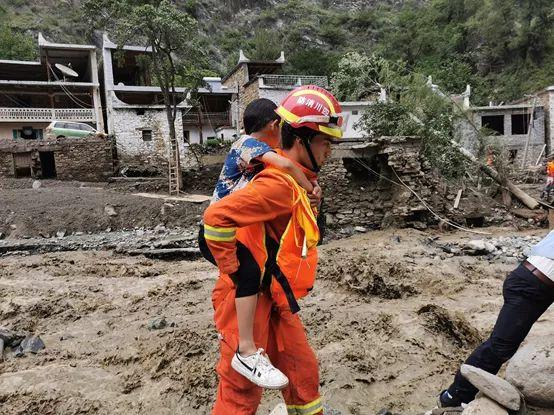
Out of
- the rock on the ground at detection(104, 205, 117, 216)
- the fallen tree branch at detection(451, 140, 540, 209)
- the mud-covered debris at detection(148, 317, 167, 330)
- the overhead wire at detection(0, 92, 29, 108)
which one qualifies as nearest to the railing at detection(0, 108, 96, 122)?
the overhead wire at detection(0, 92, 29, 108)

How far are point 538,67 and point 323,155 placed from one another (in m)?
38.5

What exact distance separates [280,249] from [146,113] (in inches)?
843

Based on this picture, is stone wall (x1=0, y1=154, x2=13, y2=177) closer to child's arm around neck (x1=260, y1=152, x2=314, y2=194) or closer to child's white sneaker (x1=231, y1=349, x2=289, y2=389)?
child's arm around neck (x1=260, y1=152, x2=314, y2=194)

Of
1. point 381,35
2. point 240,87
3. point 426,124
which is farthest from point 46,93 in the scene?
point 381,35

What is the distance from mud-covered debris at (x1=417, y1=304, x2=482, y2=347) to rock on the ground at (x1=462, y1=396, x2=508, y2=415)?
1999mm

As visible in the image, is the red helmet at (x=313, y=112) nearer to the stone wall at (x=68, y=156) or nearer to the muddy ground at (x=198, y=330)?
the muddy ground at (x=198, y=330)

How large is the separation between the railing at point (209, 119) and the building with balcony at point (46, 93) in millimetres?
5044

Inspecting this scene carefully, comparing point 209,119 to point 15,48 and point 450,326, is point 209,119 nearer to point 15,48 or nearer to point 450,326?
point 15,48

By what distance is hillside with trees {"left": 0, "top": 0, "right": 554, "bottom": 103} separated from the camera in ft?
107

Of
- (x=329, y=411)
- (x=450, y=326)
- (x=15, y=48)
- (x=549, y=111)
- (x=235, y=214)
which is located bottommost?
(x=450, y=326)

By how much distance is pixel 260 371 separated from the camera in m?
1.69

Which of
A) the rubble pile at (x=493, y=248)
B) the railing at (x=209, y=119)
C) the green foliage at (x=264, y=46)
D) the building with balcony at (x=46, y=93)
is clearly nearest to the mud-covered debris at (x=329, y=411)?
the rubble pile at (x=493, y=248)

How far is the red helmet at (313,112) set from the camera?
1849 mm

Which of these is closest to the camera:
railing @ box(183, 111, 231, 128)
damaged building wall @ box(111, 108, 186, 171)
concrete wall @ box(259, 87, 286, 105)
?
damaged building wall @ box(111, 108, 186, 171)
